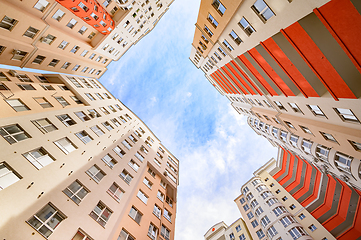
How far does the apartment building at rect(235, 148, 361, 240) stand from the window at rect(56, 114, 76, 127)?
43734mm

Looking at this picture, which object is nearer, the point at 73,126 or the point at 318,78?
the point at 318,78

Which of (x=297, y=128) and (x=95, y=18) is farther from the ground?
(x=95, y=18)

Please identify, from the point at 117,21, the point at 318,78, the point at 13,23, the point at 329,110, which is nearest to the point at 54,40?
the point at 13,23

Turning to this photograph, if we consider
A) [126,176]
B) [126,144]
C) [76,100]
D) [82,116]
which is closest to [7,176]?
[126,176]

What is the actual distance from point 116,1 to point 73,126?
28.1 m

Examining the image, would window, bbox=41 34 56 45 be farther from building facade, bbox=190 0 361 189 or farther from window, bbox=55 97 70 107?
building facade, bbox=190 0 361 189

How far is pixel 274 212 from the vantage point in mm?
37438

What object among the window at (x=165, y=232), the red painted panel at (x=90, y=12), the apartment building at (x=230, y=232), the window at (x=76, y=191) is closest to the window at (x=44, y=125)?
the window at (x=76, y=191)

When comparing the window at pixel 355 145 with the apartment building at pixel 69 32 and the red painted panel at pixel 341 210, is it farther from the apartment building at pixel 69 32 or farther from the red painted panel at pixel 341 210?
the apartment building at pixel 69 32

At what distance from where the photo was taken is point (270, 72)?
19.0m

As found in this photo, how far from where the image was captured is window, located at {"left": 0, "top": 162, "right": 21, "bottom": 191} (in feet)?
33.1

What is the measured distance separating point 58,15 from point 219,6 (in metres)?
23.9

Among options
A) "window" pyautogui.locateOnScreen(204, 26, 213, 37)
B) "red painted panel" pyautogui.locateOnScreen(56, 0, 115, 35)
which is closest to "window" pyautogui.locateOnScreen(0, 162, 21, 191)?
"red painted panel" pyautogui.locateOnScreen(56, 0, 115, 35)

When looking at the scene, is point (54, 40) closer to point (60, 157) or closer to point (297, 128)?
point (60, 157)
